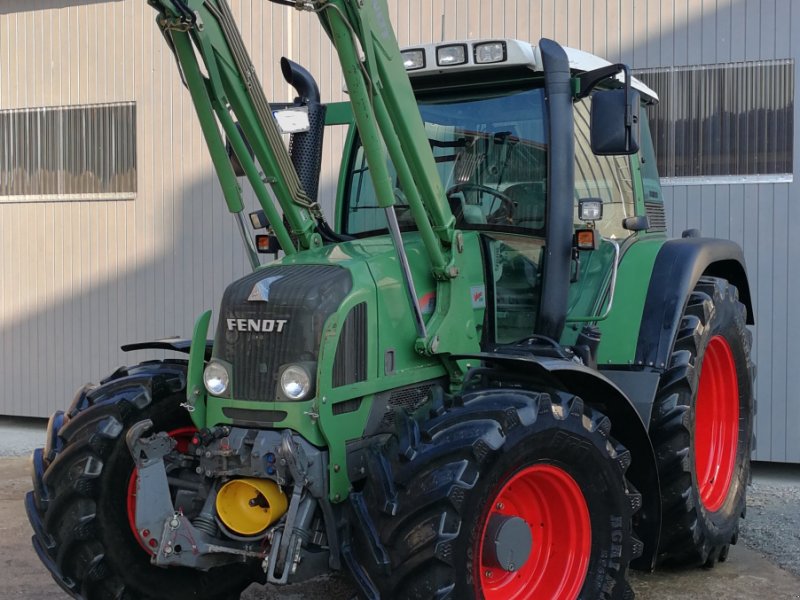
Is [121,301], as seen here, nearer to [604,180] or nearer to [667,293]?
[604,180]

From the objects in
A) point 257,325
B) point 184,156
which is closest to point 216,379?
point 257,325

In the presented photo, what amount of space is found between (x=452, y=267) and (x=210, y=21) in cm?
133

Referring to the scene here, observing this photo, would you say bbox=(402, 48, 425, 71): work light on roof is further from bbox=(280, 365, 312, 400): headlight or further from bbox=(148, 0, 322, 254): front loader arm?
bbox=(280, 365, 312, 400): headlight

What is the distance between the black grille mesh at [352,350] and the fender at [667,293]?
1.49m

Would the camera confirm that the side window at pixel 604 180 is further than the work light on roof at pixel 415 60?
Yes

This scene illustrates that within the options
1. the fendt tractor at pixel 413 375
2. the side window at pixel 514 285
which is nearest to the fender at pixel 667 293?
the fendt tractor at pixel 413 375

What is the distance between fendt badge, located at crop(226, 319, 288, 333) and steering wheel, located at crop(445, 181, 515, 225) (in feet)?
3.80

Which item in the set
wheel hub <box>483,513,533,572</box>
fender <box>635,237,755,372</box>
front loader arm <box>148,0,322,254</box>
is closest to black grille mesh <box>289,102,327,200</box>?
front loader arm <box>148,0,322,254</box>

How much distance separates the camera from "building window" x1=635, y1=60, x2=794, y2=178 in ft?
23.5

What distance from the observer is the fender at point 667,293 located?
4.72 metres

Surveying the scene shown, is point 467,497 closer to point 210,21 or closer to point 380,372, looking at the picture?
point 380,372

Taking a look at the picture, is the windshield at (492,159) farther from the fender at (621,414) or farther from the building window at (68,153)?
the building window at (68,153)

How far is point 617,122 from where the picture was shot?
4059 millimetres

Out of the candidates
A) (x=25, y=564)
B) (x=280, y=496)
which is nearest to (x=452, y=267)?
(x=280, y=496)
